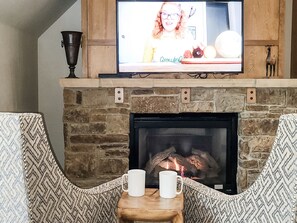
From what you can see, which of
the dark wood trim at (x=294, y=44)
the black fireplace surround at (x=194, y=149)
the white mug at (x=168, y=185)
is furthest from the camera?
the dark wood trim at (x=294, y=44)

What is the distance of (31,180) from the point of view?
1478mm

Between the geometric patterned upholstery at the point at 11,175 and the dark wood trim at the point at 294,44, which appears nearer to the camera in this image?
the geometric patterned upholstery at the point at 11,175

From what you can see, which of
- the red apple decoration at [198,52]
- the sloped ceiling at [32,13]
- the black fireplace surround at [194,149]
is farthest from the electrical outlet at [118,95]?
the sloped ceiling at [32,13]

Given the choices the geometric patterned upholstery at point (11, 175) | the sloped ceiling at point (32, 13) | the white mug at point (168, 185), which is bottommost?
the white mug at point (168, 185)

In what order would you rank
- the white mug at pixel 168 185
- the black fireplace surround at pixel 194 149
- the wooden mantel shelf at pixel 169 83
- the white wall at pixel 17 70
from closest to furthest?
the white mug at pixel 168 185 < the white wall at pixel 17 70 < the wooden mantel shelf at pixel 169 83 < the black fireplace surround at pixel 194 149

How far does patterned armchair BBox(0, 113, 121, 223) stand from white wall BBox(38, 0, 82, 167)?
1.96m

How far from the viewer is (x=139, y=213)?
1803 millimetres

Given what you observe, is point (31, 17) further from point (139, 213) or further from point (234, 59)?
point (139, 213)

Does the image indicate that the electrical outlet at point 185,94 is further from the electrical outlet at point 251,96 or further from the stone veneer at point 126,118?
the electrical outlet at point 251,96

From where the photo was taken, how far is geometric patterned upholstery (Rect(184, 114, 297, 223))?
4.43ft

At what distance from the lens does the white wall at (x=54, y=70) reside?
3.65 m

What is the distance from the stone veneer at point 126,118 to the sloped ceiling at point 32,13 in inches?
23.8

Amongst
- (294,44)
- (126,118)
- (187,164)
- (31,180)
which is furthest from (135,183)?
(294,44)

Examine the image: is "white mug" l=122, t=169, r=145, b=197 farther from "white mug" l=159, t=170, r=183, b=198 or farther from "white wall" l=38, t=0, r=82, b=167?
"white wall" l=38, t=0, r=82, b=167
